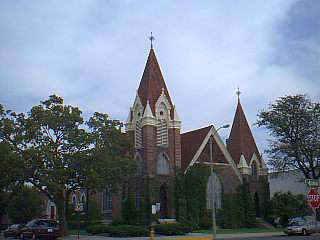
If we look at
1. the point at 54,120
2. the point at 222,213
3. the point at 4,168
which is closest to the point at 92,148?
the point at 54,120

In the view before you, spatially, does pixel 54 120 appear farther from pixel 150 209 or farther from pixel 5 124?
pixel 150 209

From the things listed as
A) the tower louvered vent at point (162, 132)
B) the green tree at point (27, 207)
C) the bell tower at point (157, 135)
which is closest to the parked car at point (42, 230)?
the bell tower at point (157, 135)

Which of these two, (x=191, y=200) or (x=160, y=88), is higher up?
(x=160, y=88)

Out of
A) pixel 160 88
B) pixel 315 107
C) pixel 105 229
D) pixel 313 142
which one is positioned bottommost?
pixel 105 229

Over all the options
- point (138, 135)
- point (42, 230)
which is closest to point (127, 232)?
point (42, 230)

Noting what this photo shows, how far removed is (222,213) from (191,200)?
4.87 meters

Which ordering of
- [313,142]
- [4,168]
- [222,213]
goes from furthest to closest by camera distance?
[222,213]
[313,142]
[4,168]

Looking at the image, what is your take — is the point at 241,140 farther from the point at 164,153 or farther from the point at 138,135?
the point at 138,135

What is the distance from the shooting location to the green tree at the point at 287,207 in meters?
53.0

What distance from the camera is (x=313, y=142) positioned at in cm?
4738

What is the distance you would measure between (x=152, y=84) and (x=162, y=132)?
5.75 metres

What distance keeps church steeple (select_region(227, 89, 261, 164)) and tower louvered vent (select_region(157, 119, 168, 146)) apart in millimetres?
11982

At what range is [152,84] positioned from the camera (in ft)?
176

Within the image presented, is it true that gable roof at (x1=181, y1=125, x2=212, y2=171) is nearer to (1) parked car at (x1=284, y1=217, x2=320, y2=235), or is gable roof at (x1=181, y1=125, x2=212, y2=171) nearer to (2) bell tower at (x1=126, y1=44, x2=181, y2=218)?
(2) bell tower at (x1=126, y1=44, x2=181, y2=218)
